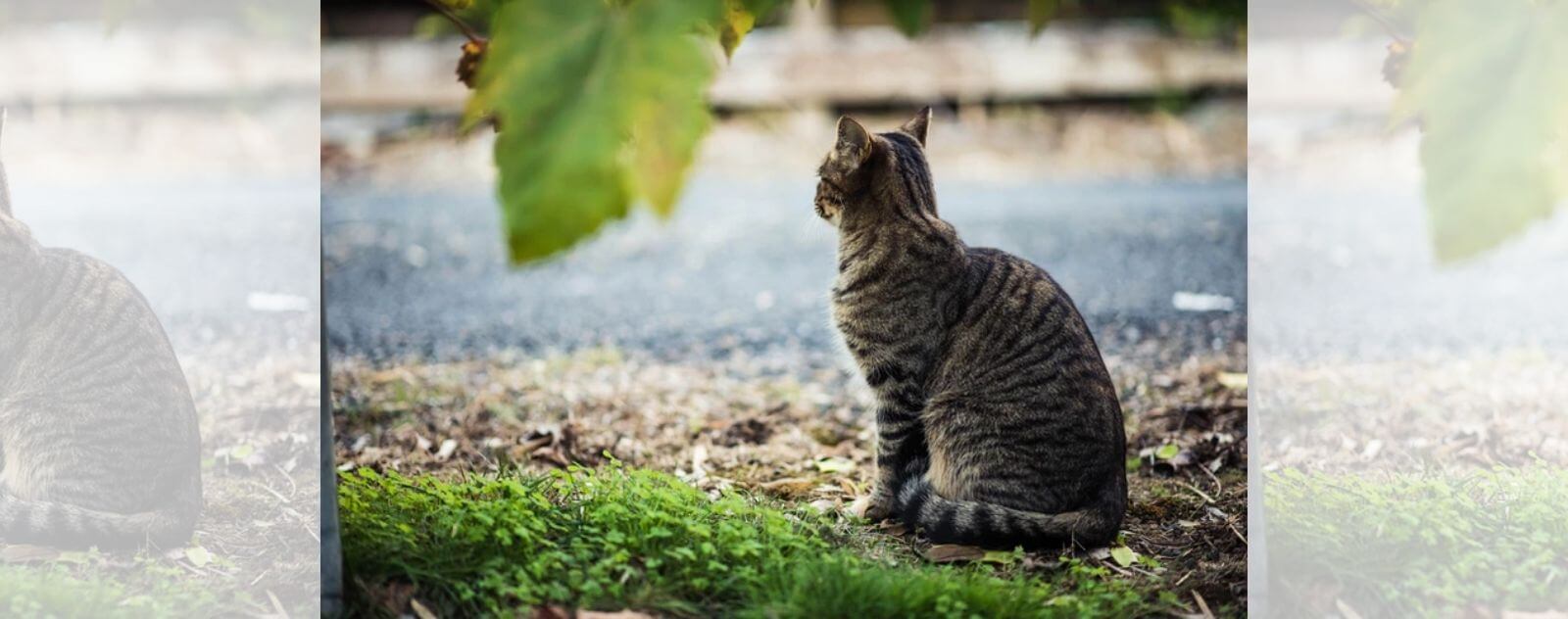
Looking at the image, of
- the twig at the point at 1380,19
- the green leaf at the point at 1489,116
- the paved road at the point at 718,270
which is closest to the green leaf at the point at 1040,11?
the twig at the point at 1380,19

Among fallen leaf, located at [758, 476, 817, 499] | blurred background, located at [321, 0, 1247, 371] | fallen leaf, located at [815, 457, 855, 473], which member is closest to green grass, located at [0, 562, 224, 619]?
fallen leaf, located at [758, 476, 817, 499]

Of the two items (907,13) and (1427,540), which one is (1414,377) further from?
(907,13)

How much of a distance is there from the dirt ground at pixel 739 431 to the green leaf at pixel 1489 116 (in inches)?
65.9

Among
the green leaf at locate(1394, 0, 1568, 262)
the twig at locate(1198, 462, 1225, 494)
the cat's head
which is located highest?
the cat's head

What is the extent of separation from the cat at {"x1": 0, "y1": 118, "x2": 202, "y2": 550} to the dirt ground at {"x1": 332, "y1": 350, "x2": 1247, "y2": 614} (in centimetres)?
52

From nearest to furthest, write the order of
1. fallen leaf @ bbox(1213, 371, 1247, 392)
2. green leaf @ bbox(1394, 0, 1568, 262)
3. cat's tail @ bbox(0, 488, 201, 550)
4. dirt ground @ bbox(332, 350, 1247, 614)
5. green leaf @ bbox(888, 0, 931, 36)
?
green leaf @ bbox(1394, 0, 1568, 262)
green leaf @ bbox(888, 0, 931, 36)
cat's tail @ bbox(0, 488, 201, 550)
dirt ground @ bbox(332, 350, 1247, 614)
fallen leaf @ bbox(1213, 371, 1247, 392)

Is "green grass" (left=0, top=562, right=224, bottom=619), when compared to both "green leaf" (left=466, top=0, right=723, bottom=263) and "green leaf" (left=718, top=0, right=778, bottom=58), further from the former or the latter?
"green leaf" (left=466, top=0, right=723, bottom=263)

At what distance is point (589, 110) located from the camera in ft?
1.78

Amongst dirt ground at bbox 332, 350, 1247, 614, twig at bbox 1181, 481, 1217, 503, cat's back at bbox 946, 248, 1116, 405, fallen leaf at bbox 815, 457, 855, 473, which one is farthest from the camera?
fallen leaf at bbox 815, 457, 855, 473

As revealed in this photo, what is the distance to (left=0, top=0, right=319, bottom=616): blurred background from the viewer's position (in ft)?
6.52

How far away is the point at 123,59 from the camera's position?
13.0 ft

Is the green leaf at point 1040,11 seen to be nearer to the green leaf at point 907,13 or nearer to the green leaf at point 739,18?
the green leaf at point 907,13

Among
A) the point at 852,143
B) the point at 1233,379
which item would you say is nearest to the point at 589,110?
the point at 852,143

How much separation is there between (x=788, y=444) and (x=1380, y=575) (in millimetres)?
1462
